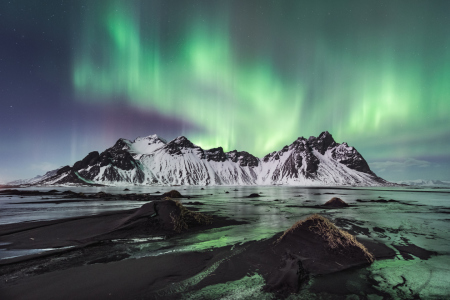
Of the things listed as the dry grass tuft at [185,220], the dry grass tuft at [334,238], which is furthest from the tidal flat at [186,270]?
the dry grass tuft at [185,220]

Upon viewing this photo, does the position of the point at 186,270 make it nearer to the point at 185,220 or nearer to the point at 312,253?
the point at 312,253

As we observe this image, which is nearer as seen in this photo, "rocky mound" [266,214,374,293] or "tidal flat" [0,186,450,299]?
"tidal flat" [0,186,450,299]

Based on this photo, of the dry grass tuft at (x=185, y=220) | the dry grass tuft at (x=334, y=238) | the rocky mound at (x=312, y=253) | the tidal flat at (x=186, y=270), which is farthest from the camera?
the dry grass tuft at (x=185, y=220)

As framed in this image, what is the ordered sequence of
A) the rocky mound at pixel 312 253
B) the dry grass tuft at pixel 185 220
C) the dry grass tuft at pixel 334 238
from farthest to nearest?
the dry grass tuft at pixel 185 220 → the dry grass tuft at pixel 334 238 → the rocky mound at pixel 312 253

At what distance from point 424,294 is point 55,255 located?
441 inches

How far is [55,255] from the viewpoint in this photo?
7.62 meters

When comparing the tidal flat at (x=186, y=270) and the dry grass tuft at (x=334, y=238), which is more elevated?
the dry grass tuft at (x=334, y=238)

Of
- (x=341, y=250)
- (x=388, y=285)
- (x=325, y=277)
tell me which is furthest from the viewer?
(x=341, y=250)

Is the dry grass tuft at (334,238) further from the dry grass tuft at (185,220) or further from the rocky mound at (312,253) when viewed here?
the dry grass tuft at (185,220)

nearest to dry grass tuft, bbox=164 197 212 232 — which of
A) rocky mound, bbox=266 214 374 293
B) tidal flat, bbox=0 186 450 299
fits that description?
tidal flat, bbox=0 186 450 299

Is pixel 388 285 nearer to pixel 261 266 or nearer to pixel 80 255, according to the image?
pixel 261 266

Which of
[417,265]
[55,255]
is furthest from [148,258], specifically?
[417,265]

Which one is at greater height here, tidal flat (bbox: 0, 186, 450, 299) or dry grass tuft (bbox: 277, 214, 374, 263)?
dry grass tuft (bbox: 277, 214, 374, 263)

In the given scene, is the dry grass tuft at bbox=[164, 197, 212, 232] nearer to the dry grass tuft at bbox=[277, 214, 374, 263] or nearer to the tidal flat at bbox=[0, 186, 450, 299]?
the tidal flat at bbox=[0, 186, 450, 299]
